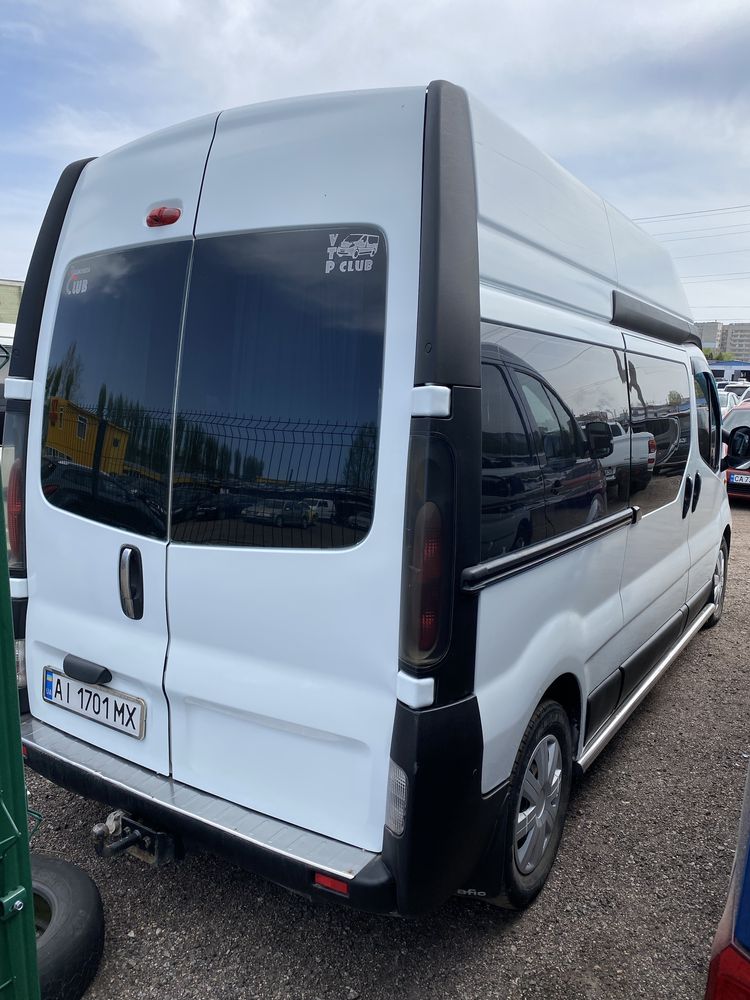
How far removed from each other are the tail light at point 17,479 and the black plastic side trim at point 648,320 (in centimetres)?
238

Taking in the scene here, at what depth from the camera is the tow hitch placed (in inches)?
92.7

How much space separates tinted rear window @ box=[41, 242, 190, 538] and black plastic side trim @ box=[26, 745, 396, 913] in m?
0.82

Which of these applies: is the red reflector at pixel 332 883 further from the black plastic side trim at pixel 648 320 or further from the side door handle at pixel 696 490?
the side door handle at pixel 696 490

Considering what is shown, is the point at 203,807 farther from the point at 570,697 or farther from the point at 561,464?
the point at 561,464

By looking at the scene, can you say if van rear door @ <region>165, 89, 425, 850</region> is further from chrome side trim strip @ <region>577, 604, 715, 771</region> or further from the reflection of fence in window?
chrome side trim strip @ <region>577, 604, 715, 771</region>

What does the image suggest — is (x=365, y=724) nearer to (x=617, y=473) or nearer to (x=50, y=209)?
(x=617, y=473)

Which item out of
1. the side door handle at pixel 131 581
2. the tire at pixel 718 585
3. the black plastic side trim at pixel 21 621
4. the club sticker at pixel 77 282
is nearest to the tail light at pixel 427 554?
the side door handle at pixel 131 581

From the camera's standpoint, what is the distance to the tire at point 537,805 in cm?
243

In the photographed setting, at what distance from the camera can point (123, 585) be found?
2465mm

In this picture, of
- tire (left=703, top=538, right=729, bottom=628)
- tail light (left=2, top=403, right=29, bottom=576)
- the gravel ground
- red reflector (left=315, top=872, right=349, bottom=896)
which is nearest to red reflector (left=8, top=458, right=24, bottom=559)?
tail light (left=2, top=403, right=29, bottom=576)

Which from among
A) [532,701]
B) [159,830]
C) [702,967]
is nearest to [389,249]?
[532,701]

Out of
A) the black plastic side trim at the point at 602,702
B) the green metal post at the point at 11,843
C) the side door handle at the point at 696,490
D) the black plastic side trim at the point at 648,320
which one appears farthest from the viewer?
the side door handle at the point at 696,490

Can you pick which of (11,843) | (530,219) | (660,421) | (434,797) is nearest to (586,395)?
(530,219)

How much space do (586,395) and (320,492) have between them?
125 centimetres
